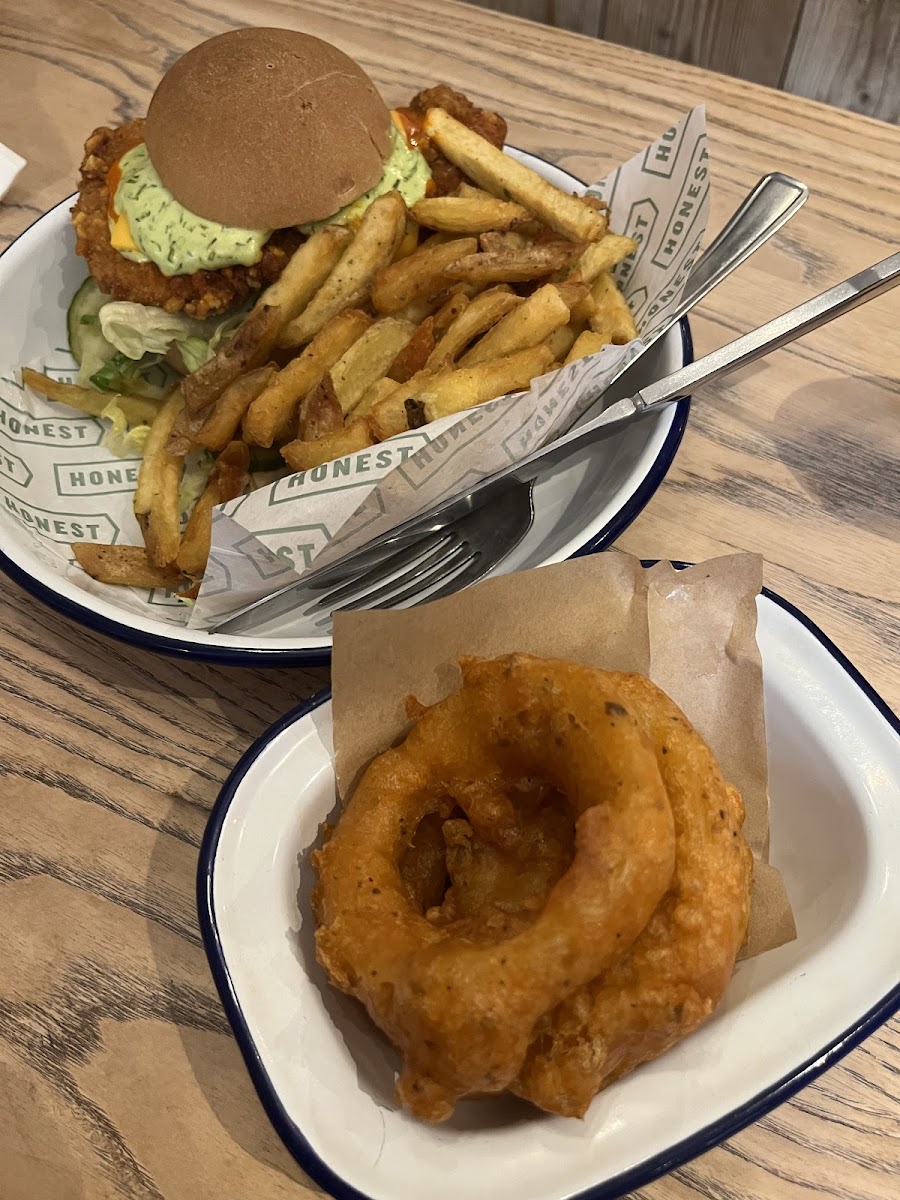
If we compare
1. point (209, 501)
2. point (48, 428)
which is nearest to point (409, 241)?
point (209, 501)

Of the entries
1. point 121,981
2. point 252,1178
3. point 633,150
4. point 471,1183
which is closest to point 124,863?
point 121,981

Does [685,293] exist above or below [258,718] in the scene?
above

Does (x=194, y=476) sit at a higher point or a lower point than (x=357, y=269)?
lower

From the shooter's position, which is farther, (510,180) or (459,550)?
(510,180)

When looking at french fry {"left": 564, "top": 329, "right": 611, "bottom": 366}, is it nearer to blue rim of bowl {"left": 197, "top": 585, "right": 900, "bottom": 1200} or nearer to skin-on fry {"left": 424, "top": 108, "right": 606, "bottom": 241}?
skin-on fry {"left": 424, "top": 108, "right": 606, "bottom": 241}

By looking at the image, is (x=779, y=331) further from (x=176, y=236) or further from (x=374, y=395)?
(x=176, y=236)

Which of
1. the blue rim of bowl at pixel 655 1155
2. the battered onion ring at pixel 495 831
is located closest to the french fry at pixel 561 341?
the battered onion ring at pixel 495 831

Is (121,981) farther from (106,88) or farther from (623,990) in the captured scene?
Answer: (106,88)

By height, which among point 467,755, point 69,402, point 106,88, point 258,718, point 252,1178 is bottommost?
point 252,1178
